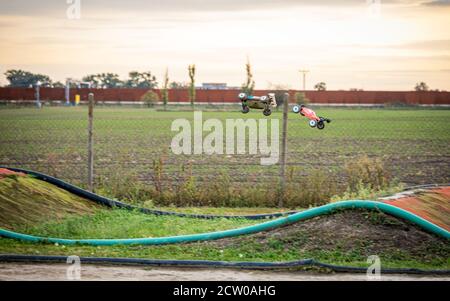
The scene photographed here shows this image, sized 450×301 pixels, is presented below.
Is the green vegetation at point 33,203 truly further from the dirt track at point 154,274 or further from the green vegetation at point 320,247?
the dirt track at point 154,274

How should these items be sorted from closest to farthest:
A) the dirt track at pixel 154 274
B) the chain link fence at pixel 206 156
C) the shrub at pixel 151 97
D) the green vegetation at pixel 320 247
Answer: the dirt track at pixel 154 274, the green vegetation at pixel 320 247, the chain link fence at pixel 206 156, the shrub at pixel 151 97

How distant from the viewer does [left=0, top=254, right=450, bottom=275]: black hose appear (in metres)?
8.16

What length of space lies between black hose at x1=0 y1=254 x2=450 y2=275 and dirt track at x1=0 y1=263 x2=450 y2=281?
13 cm

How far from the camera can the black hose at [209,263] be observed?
26.8ft

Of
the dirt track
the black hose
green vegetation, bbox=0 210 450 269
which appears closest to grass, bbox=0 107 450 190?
green vegetation, bbox=0 210 450 269

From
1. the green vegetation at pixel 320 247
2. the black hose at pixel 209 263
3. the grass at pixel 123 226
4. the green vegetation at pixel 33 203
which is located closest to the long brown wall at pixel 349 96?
the grass at pixel 123 226

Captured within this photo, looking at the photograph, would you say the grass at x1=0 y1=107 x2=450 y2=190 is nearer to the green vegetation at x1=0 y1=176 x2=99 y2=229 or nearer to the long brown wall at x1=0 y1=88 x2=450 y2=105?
the long brown wall at x1=0 y1=88 x2=450 y2=105

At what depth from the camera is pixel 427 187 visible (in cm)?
1138

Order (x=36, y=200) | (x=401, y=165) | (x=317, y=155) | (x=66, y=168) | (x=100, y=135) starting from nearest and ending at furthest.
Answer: (x=36, y=200)
(x=66, y=168)
(x=401, y=165)
(x=317, y=155)
(x=100, y=135)

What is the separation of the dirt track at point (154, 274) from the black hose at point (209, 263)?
128 millimetres

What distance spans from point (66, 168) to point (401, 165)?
31.5 feet
